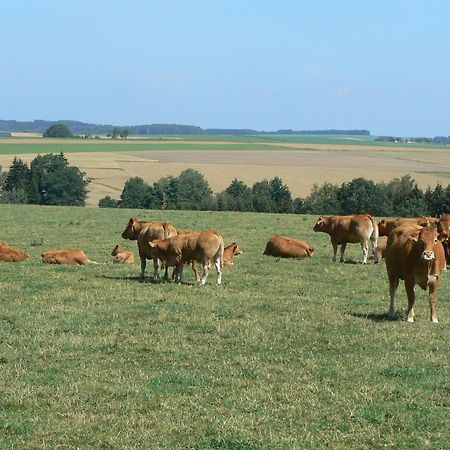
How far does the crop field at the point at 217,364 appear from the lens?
27.1 ft

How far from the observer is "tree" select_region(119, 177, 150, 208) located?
73.9 metres

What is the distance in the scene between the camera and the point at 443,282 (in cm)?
1956

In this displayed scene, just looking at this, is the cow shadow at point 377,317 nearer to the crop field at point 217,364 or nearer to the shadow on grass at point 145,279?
the crop field at point 217,364

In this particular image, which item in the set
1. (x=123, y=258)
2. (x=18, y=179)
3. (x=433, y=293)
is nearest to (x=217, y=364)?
(x=433, y=293)

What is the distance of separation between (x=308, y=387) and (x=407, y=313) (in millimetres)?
5016

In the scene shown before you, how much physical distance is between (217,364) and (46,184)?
70.8 m

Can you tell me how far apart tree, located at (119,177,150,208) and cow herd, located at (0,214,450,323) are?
164ft

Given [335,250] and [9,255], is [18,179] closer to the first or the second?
[9,255]

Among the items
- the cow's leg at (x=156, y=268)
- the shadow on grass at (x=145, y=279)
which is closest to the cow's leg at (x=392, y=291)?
the shadow on grass at (x=145, y=279)

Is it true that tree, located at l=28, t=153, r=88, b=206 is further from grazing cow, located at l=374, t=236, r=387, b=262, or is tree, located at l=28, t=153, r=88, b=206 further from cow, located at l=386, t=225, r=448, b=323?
cow, located at l=386, t=225, r=448, b=323

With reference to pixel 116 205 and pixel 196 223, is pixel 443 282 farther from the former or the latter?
pixel 116 205

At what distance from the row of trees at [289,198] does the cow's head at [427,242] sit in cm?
4713

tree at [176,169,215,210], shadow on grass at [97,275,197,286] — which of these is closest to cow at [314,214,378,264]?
shadow on grass at [97,275,197,286]

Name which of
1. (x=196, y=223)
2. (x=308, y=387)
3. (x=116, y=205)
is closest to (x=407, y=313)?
(x=308, y=387)
